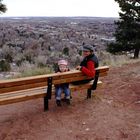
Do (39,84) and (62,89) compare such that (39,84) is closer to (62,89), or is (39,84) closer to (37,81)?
(37,81)

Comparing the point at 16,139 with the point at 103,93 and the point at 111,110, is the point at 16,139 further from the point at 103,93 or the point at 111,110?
the point at 103,93

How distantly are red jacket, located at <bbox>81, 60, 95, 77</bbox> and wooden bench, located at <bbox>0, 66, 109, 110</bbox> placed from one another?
10cm

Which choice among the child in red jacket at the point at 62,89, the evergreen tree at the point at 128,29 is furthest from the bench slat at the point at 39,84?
the evergreen tree at the point at 128,29

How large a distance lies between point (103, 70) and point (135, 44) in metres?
16.9

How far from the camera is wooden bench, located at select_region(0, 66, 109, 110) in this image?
5.52 metres

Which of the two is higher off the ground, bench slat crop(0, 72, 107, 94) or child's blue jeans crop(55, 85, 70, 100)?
bench slat crop(0, 72, 107, 94)

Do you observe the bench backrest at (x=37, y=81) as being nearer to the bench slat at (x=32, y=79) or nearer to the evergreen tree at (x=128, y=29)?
the bench slat at (x=32, y=79)

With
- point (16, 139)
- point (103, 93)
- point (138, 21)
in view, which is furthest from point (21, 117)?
point (138, 21)

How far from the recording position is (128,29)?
77.0ft

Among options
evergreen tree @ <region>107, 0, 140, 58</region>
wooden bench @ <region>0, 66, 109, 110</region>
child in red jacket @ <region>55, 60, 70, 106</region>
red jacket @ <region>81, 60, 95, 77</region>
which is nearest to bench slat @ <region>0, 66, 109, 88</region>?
wooden bench @ <region>0, 66, 109, 110</region>

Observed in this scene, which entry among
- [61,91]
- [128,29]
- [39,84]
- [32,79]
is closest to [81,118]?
[61,91]

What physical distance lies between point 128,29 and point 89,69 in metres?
17.8

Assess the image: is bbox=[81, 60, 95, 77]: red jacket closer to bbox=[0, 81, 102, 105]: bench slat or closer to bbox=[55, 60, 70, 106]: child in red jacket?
bbox=[55, 60, 70, 106]: child in red jacket

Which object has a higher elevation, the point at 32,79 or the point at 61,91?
the point at 32,79
